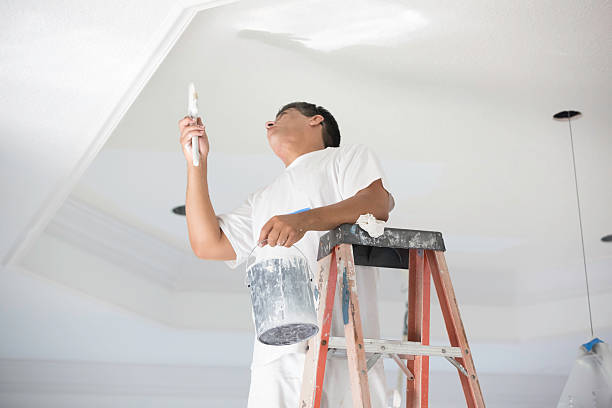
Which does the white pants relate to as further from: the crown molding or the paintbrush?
the crown molding

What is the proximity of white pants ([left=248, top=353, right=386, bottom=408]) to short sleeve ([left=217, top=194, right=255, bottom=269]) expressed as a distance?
37 centimetres

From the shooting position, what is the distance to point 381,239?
5.37ft

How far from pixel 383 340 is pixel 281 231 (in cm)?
36

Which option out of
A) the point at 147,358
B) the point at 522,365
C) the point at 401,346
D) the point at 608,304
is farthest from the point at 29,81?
the point at 522,365

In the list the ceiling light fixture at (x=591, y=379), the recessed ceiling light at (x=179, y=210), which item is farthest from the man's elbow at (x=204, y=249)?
the recessed ceiling light at (x=179, y=210)

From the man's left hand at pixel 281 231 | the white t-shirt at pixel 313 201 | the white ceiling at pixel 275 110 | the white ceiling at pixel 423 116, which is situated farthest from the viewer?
the white ceiling at pixel 423 116

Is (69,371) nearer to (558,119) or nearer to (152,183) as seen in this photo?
(152,183)

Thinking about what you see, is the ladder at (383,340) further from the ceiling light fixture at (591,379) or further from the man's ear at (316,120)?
the ceiling light fixture at (591,379)

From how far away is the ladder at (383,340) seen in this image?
1.53 meters

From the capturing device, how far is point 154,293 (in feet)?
17.4

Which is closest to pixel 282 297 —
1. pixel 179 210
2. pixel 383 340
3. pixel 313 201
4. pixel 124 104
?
pixel 383 340

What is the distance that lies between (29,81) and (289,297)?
53.4 inches

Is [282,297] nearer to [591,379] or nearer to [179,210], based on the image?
[591,379]

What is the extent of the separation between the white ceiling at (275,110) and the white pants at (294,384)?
1.12 meters
